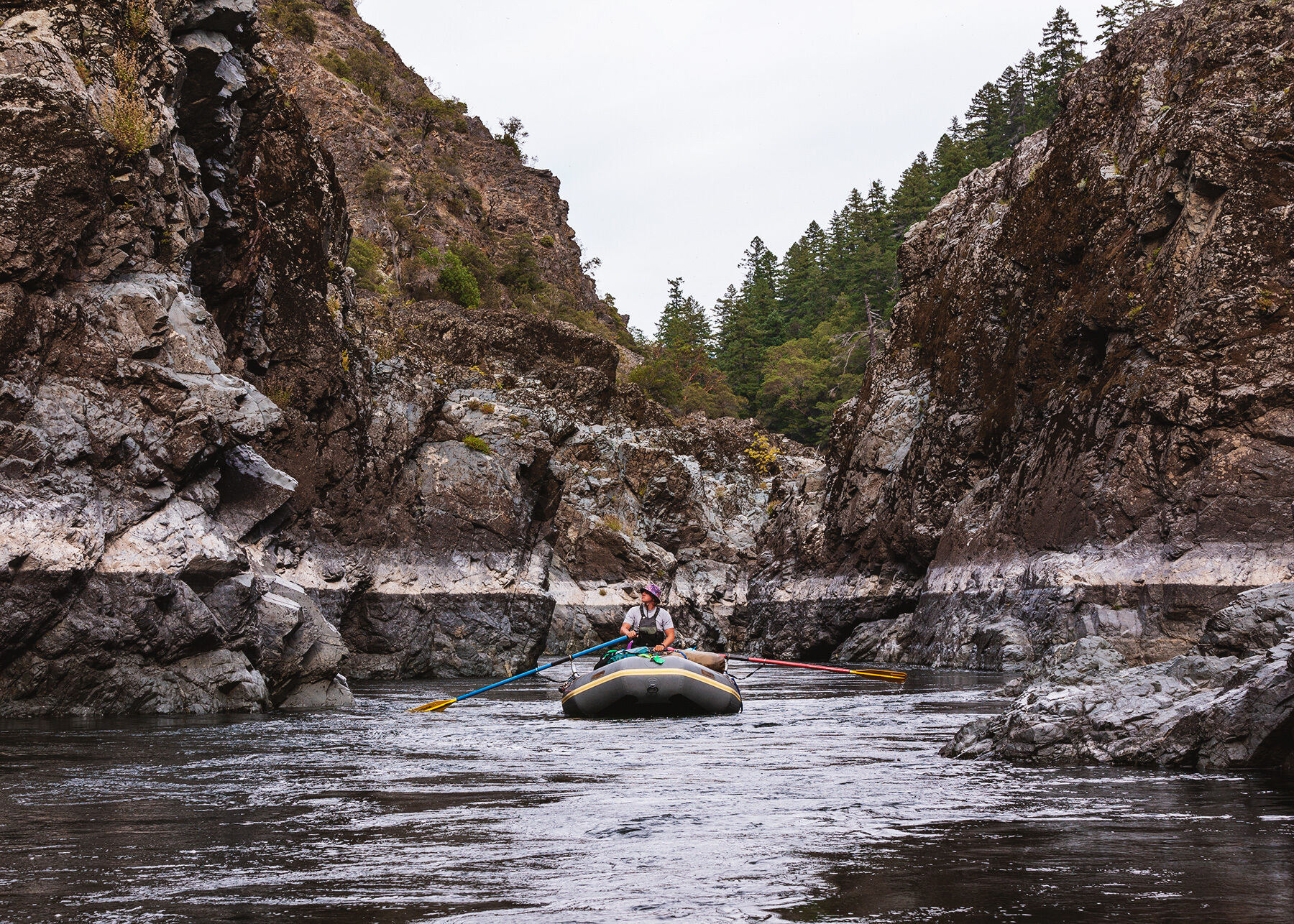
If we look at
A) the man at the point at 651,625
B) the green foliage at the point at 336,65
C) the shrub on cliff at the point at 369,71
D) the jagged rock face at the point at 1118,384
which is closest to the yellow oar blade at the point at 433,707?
the man at the point at 651,625

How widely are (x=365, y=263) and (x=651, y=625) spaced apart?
116 feet

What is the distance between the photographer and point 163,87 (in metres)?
15.7

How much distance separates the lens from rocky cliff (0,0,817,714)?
12.7 metres

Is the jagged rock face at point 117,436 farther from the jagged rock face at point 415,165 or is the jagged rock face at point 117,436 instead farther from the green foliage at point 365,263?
the jagged rock face at point 415,165

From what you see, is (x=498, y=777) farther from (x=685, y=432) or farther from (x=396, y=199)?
(x=396, y=199)

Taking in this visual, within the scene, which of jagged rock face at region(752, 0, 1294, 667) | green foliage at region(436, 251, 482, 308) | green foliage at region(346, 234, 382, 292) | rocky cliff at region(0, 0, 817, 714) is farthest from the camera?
green foliage at region(436, 251, 482, 308)

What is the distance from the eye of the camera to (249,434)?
15078mm

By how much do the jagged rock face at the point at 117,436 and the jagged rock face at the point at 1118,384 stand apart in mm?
12791

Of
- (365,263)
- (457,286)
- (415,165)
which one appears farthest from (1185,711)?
(415,165)

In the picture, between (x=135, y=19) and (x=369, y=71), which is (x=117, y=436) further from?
(x=369, y=71)

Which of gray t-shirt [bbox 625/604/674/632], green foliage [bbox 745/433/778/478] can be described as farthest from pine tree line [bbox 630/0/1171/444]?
gray t-shirt [bbox 625/604/674/632]

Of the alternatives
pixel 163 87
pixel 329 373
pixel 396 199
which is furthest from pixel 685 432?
pixel 163 87

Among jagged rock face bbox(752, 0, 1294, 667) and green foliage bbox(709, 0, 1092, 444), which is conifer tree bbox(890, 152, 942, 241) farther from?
jagged rock face bbox(752, 0, 1294, 667)

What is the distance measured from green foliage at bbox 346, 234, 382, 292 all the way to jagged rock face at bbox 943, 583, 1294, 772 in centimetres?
3965
